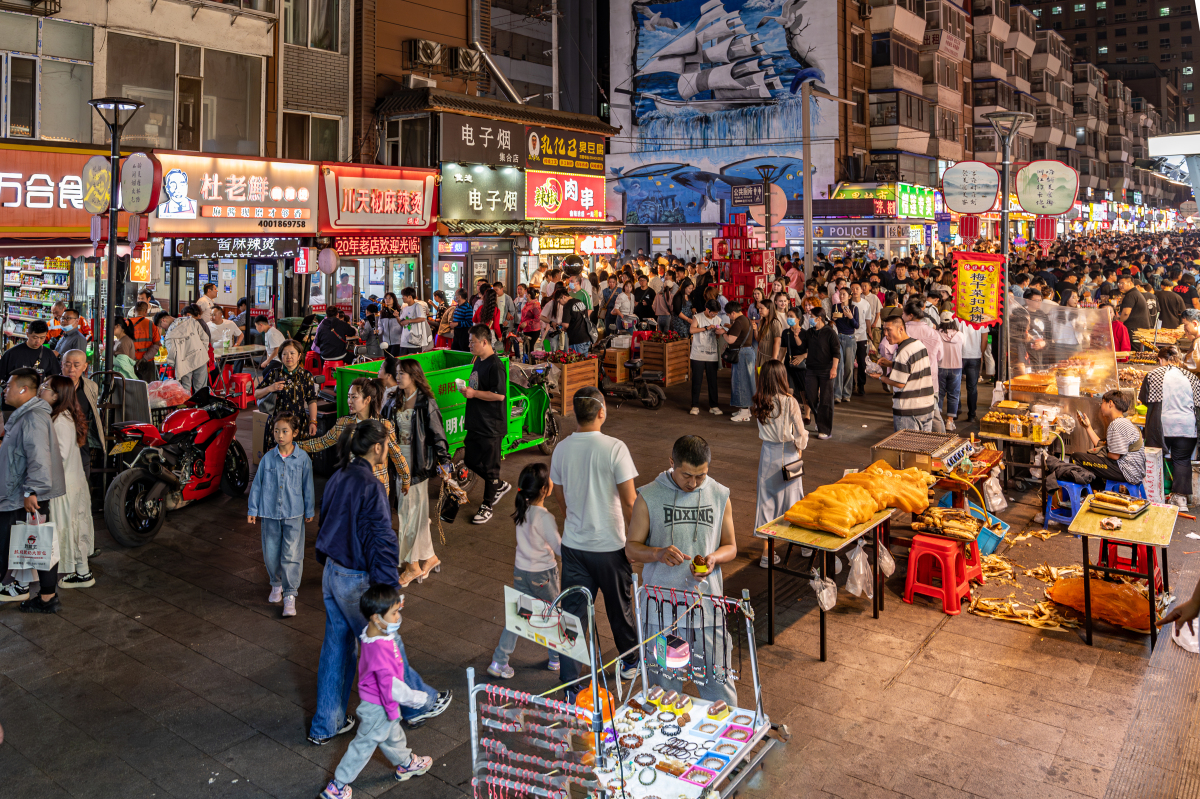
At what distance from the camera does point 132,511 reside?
30.5ft

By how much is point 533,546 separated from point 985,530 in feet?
16.9

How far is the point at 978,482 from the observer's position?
384 inches

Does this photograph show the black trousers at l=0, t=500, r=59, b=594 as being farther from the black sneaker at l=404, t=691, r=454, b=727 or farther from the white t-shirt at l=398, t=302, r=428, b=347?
the white t-shirt at l=398, t=302, r=428, b=347

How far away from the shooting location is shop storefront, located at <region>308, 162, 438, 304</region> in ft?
70.3

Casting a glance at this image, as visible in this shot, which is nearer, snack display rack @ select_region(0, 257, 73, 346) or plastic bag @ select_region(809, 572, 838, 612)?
plastic bag @ select_region(809, 572, 838, 612)

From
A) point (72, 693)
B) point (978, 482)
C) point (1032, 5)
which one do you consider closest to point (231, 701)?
point (72, 693)

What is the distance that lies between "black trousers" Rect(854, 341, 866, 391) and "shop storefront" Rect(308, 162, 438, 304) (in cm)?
1087

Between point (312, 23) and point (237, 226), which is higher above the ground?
point (312, 23)

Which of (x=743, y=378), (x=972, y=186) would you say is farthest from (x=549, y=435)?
(x=972, y=186)

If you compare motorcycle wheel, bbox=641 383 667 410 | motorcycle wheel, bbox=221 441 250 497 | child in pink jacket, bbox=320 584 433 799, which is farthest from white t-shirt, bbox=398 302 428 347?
child in pink jacket, bbox=320 584 433 799

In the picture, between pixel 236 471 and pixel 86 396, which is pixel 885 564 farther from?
pixel 86 396

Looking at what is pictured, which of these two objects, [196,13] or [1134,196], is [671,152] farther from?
[1134,196]

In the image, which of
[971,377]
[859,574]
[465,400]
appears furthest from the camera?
[971,377]

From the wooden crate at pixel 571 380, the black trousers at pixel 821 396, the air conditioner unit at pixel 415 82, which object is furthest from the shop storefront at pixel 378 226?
the black trousers at pixel 821 396
